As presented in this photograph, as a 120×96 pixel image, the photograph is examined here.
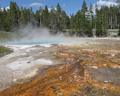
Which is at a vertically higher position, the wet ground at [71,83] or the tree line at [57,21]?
the tree line at [57,21]

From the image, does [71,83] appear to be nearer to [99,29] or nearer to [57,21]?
[99,29]

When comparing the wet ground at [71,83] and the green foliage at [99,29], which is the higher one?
the green foliage at [99,29]

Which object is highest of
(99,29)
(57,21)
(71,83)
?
(57,21)

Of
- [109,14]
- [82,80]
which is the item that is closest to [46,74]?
[82,80]

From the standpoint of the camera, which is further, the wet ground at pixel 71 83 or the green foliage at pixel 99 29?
the green foliage at pixel 99 29

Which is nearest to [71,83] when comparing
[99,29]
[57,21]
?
[99,29]

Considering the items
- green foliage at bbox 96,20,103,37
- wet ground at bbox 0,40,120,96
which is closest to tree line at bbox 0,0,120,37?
green foliage at bbox 96,20,103,37

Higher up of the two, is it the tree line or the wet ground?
the tree line

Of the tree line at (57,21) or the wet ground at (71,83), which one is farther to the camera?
the tree line at (57,21)

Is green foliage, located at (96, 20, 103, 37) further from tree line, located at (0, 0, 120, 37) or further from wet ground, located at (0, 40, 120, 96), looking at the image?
wet ground, located at (0, 40, 120, 96)

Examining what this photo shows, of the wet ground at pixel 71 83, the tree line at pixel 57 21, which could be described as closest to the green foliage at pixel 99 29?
the tree line at pixel 57 21

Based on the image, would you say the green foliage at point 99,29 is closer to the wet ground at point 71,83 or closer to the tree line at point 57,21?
the tree line at point 57,21

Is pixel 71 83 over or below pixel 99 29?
below

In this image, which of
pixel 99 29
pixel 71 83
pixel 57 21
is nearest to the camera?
pixel 71 83
